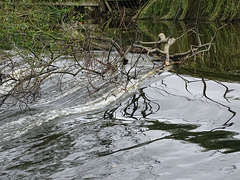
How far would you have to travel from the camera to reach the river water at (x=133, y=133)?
3656mm

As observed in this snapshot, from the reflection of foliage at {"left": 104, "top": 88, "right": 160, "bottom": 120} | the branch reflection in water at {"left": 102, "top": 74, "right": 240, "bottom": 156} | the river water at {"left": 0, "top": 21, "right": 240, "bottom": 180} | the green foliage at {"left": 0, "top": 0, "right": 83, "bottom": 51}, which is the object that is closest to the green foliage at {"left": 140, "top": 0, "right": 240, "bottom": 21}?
the green foliage at {"left": 0, "top": 0, "right": 83, "bottom": 51}

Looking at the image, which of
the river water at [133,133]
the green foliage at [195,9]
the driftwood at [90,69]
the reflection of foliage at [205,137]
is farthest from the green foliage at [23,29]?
the green foliage at [195,9]

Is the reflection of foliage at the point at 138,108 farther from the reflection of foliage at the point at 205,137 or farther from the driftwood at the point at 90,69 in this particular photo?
the reflection of foliage at the point at 205,137

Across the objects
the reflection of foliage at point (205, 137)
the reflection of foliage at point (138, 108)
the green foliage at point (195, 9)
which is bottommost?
the reflection of foliage at point (205, 137)

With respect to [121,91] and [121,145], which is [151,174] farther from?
[121,91]

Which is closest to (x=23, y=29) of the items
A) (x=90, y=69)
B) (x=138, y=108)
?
(x=90, y=69)

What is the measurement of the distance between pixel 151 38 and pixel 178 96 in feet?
23.9

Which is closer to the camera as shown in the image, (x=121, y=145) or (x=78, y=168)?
(x=78, y=168)

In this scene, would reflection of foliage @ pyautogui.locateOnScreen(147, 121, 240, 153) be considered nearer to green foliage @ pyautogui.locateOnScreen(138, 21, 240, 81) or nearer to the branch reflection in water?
the branch reflection in water

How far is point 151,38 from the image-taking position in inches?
508

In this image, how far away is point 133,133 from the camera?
4523 mm

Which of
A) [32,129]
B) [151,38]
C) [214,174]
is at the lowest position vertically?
[214,174]

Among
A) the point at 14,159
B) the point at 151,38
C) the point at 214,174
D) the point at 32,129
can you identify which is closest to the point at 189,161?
the point at 214,174

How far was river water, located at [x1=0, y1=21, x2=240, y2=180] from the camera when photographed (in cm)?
366
